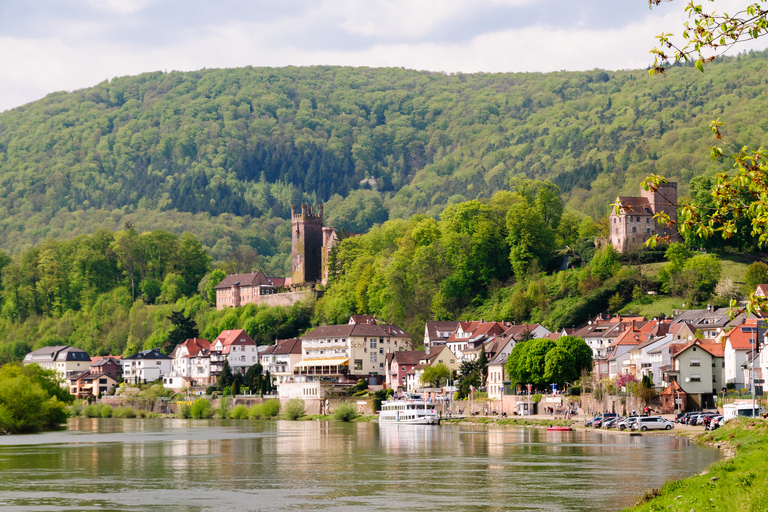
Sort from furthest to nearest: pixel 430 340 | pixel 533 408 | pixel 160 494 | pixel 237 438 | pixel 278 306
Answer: pixel 278 306
pixel 430 340
pixel 533 408
pixel 237 438
pixel 160 494

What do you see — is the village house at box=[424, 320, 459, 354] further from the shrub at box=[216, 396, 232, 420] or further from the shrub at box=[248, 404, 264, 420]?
the shrub at box=[216, 396, 232, 420]

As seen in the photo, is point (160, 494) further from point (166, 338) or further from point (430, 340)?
point (166, 338)

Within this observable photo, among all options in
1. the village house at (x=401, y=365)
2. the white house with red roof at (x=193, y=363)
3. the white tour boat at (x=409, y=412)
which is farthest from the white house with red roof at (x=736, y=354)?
the white house with red roof at (x=193, y=363)

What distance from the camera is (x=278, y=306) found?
160375 millimetres

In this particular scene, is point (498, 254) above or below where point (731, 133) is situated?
below

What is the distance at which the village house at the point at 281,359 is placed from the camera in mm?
136875

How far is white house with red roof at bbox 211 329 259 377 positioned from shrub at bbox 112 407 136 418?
13.1 meters

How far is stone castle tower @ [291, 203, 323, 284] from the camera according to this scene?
171875 mm

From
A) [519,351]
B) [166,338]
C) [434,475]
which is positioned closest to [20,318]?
[166,338]

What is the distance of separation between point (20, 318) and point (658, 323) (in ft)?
435

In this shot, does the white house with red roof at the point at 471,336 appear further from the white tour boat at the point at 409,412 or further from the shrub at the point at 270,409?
the shrub at the point at 270,409

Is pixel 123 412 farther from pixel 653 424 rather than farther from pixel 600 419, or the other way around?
pixel 653 424

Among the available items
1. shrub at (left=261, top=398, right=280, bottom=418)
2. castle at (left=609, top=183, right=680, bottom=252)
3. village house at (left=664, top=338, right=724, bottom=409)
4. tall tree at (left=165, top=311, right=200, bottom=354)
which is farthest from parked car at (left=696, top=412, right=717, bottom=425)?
tall tree at (left=165, top=311, right=200, bottom=354)

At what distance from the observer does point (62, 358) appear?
6614 inches
